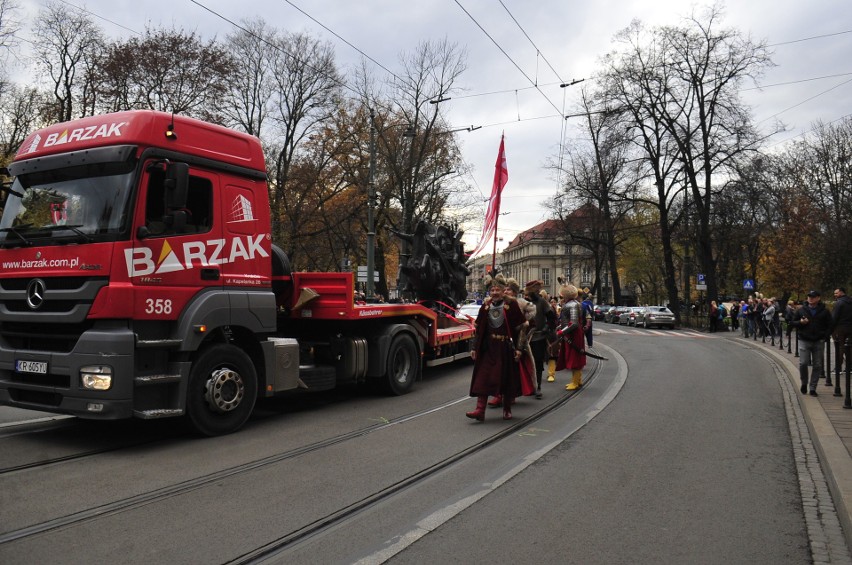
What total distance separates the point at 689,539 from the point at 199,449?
4431mm

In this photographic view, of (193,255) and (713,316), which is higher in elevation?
(193,255)

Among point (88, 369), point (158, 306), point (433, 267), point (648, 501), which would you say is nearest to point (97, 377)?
point (88, 369)

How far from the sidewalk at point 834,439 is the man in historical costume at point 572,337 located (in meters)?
3.22

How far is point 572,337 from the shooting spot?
422 inches

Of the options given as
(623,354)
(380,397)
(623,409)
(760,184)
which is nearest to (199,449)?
(380,397)

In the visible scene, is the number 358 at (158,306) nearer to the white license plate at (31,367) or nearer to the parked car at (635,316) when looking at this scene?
the white license plate at (31,367)

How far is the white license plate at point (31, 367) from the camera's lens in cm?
612

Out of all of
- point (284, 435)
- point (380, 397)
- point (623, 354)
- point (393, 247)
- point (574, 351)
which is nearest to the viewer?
point (284, 435)

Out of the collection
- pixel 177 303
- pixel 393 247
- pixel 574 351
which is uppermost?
pixel 393 247

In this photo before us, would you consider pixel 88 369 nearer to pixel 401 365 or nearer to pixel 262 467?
pixel 262 467

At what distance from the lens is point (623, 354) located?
683 inches

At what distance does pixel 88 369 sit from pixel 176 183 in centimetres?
189

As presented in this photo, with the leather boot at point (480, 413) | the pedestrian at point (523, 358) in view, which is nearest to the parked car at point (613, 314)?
the pedestrian at point (523, 358)

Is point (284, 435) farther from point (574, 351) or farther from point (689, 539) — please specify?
point (574, 351)
